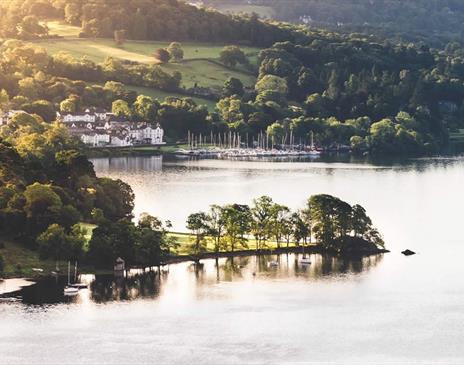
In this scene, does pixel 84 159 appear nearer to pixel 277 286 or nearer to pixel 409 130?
pixel 277 286

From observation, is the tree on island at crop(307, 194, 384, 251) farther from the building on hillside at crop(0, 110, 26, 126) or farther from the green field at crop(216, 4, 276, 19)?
the green field at crop(216, 4, 276, 19)

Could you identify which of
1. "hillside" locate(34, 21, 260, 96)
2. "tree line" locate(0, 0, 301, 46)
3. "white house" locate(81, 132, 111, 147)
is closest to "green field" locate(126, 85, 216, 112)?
"hillside" locate(34, 21, 260, 96)

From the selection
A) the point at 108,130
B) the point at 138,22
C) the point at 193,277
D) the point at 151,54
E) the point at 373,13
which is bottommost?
the point at 193,277

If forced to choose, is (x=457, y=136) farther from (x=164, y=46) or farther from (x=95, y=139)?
(x=95, y=139)

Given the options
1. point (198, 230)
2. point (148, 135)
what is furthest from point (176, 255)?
point (148, 135)

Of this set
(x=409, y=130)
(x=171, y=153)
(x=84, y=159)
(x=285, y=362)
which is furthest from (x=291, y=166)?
(x=285, y=362)

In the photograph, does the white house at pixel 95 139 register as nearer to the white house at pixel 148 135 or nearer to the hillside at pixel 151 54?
the white house at pixel 148 135
